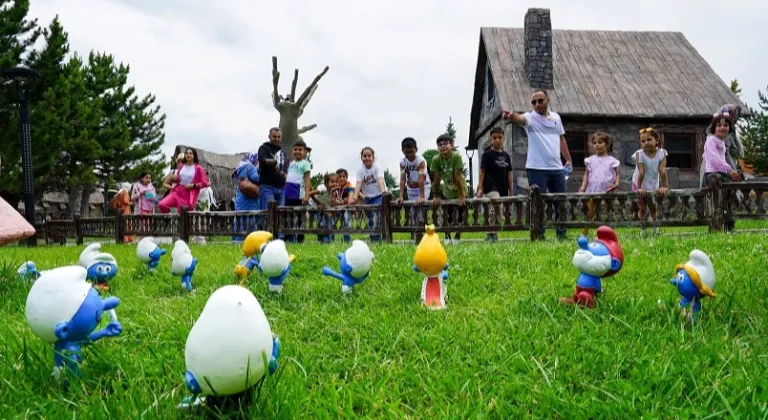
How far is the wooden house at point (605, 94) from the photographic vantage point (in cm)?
1653

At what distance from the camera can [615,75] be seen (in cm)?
1822

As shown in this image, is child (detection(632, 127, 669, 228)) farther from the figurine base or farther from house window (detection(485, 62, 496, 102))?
house window (detection(485, 62, 496, 102))

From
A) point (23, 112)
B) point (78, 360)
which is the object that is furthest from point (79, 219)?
point (78, 360)

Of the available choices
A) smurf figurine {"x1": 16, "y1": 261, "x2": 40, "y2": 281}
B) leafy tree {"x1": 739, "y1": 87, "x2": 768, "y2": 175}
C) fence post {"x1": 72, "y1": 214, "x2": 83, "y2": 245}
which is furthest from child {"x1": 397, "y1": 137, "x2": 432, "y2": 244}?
leafy tree {"x1": 739, "y1": 87, "x2": 768, "y2": 175}

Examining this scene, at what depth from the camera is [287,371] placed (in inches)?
83.7

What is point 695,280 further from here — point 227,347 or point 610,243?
point 227,347

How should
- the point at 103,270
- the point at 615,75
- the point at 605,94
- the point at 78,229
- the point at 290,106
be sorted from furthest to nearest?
1. the point at 615,75
2. the point at 605,94
3. the point at 290,106
4. the point at 78,229
5. the point at 103,270

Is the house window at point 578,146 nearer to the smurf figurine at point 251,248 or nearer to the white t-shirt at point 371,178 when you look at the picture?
the white t-shirt at point 371,178

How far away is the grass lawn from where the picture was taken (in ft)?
6.15

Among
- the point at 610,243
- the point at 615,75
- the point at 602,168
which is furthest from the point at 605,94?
the point at 610,243

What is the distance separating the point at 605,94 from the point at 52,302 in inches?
698

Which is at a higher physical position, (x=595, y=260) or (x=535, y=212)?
(x=535, y=212)

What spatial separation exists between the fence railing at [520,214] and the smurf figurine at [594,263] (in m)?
4.99

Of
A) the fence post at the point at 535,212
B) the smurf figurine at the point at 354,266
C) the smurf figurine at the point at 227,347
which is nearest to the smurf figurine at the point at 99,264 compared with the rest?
the smurf figurine at the point at 354,266
